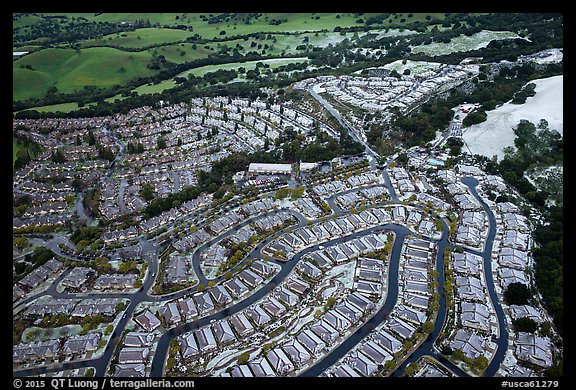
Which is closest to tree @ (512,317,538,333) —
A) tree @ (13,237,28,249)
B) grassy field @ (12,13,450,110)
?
tree @ (13,237,28,249)

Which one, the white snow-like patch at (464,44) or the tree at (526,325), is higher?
the white snow-like patch at (464,44)

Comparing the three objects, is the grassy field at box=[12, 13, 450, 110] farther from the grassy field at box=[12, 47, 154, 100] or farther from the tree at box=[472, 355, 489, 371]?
the tree at box=[472, 355, 489, 371]

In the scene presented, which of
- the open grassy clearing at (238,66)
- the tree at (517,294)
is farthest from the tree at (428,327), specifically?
the open grassy clearing at (238,66)

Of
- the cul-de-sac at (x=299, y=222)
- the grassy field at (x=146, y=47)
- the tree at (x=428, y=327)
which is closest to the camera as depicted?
the cul-de-sac at (x=299, y=222)

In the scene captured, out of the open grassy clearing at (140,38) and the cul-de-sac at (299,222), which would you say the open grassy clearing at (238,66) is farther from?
the open grassy clearing at (140,38)

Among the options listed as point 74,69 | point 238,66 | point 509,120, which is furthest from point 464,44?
point 74,69
